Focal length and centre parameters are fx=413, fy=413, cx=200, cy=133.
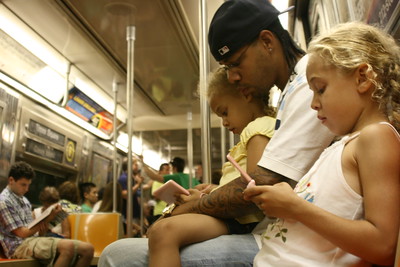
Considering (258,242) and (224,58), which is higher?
(224,58)

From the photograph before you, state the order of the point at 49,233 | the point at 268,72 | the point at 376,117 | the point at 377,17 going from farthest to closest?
the point at 49,233 → the point at 377,17 → the point at 268,72 → the point at 376,117

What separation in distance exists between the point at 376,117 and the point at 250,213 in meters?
0.54

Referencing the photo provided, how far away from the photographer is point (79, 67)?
5176 millimetres

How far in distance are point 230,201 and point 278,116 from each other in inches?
12.2

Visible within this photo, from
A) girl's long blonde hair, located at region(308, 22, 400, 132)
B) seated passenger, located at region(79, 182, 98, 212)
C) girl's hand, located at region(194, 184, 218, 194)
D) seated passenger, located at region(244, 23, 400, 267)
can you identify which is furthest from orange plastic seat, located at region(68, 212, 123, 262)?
girl's long blonde hair, located at region(308, 22, 400, 132)

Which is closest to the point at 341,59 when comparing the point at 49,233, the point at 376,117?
the point at 376,117

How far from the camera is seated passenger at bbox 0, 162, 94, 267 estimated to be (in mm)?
3660

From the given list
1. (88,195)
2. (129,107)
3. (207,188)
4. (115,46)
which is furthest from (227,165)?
(88,195)

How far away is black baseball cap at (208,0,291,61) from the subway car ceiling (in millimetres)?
522

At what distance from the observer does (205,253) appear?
1222 millimetres

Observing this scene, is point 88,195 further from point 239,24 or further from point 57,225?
point 239,24

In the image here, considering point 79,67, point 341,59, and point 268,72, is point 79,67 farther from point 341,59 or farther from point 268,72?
point 341,59

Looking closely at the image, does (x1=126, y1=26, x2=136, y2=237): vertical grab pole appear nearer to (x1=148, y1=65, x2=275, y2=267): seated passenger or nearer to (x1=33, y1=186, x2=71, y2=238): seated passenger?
(x1=33, y1=186, x2=71, y2=238): seated passenger

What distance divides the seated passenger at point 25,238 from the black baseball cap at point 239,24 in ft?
9.51
